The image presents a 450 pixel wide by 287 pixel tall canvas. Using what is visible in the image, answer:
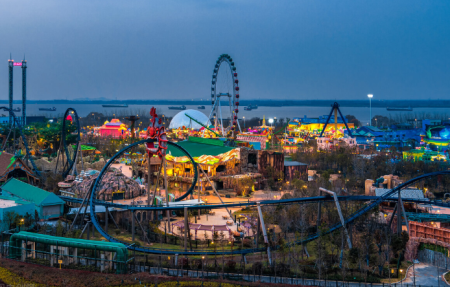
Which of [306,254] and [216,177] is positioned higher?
[216,177]

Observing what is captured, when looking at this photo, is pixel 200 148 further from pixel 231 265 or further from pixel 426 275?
pixel 426 275

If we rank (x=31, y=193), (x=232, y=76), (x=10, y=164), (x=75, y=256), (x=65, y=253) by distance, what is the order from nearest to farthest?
(x=75, y=256)
(x=65, y=253)
(x=31, y=193)
(x=10, y=164)
(x=232, y=76)

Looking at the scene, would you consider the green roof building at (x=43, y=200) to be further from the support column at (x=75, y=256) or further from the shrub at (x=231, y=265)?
the shrub at (x=231, y=265)

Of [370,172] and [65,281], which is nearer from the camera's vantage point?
[65,281]

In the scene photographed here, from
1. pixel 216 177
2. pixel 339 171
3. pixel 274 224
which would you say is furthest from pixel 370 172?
pixel 274 224

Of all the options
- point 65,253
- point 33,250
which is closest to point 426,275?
point 65,253

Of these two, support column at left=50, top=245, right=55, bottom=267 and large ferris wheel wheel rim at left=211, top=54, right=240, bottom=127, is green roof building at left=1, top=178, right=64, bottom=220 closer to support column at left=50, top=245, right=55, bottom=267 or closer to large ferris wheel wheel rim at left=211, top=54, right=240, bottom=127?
support column at left=50, top=245, right=55, bottom=267

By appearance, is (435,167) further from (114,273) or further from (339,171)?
(114,273)
